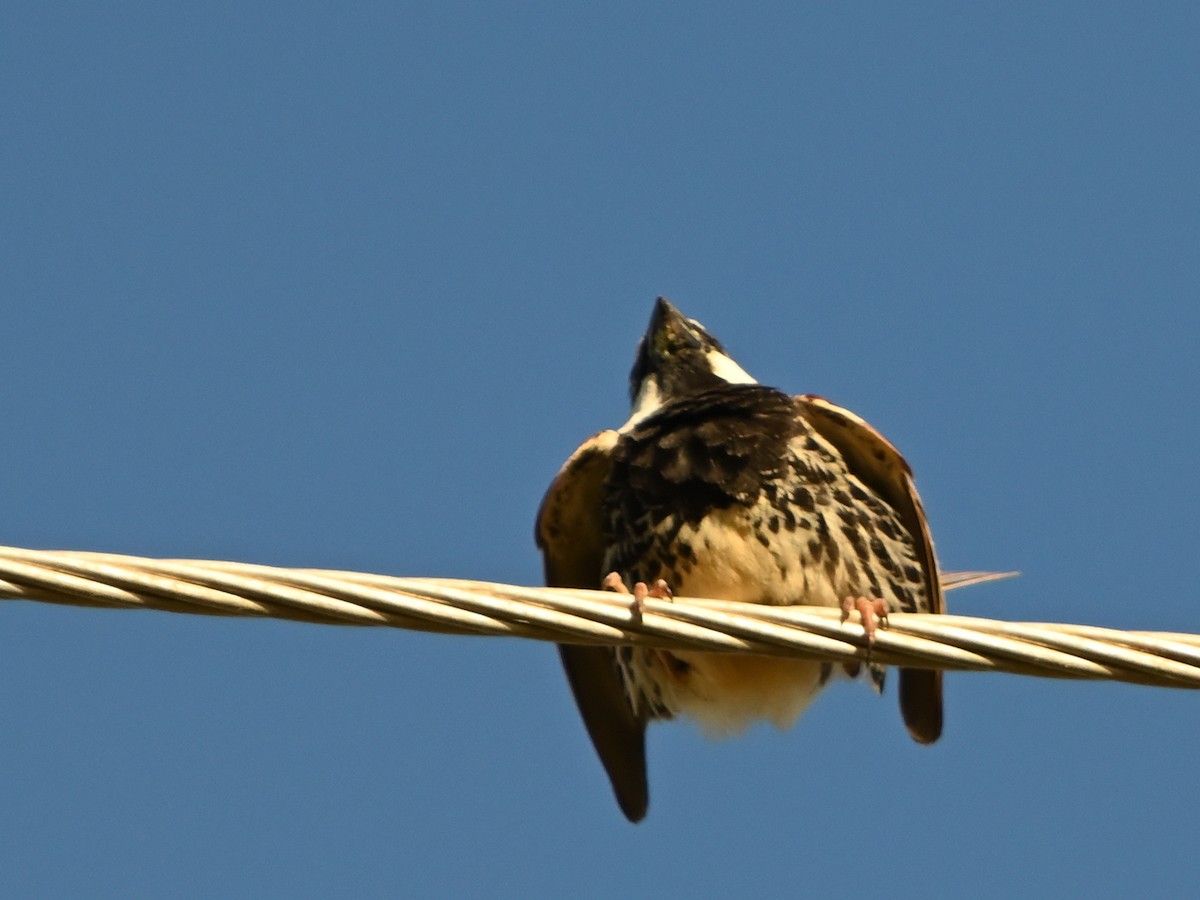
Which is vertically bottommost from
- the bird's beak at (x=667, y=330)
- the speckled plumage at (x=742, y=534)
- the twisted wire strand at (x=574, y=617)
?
the twisted wire strand at (x=574, y=617)

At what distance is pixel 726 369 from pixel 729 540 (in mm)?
1564

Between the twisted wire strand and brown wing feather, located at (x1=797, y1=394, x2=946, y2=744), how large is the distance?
6.83 ft

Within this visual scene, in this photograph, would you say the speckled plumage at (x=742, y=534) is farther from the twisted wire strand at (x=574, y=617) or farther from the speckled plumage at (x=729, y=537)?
the twisted wire strand at (x=574, y=617)

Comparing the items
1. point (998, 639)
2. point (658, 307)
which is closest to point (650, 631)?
point (998, 639)

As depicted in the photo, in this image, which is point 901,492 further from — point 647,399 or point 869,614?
point 869,614

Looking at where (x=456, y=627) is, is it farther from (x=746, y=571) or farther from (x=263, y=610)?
(x=746, y=571)

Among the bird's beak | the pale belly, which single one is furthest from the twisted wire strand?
the bird's beak

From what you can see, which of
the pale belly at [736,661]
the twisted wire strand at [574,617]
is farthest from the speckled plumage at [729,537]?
the twisted wire strand at [574,617]

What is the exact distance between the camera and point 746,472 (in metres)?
5.49

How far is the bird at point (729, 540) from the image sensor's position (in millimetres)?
5359

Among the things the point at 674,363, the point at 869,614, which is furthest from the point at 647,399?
the point at 869,614

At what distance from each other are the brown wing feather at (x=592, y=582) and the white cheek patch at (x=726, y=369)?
0.94 m

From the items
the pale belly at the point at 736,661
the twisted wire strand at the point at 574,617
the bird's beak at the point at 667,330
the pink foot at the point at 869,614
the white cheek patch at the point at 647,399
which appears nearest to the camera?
the twisted wire strand at the point at 574,617

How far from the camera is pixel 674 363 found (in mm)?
6730
